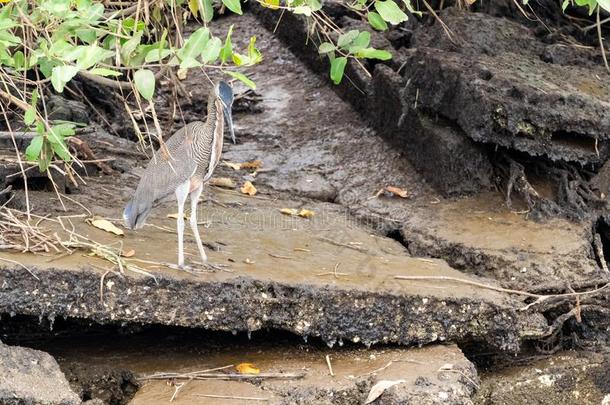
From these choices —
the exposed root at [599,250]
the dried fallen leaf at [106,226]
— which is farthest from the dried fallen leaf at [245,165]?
the exposed root at [599,250]

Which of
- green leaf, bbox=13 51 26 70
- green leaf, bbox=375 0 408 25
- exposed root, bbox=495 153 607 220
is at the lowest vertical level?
exposed root, bbox=495 153 607 220

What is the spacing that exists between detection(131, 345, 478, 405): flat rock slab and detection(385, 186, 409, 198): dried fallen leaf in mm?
1772

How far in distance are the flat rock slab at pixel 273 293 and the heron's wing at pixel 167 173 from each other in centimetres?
30

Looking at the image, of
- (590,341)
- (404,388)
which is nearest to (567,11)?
(590,341)

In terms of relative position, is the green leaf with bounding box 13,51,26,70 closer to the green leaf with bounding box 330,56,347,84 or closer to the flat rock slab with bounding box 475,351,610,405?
the green leaf with bounding box 330,56,347,84

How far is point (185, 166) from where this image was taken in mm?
5762

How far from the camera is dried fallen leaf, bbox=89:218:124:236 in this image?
5.94 meters

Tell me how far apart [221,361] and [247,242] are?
862mm

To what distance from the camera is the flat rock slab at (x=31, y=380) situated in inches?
190

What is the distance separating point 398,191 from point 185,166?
2.05 m

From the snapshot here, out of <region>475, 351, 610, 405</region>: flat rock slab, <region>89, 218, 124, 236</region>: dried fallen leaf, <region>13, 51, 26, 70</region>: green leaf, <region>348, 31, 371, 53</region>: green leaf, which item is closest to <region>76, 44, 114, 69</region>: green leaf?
<region>13, 51, 26, 70</region>: green leaf

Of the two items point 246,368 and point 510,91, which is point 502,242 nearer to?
→ point 510,91

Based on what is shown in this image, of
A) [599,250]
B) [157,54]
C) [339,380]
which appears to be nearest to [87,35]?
[157,54]

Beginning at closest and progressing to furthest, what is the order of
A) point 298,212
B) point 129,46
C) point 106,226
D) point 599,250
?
1. point 129,46
2. point 106,226
3. point 599,250
4. point 298,212
